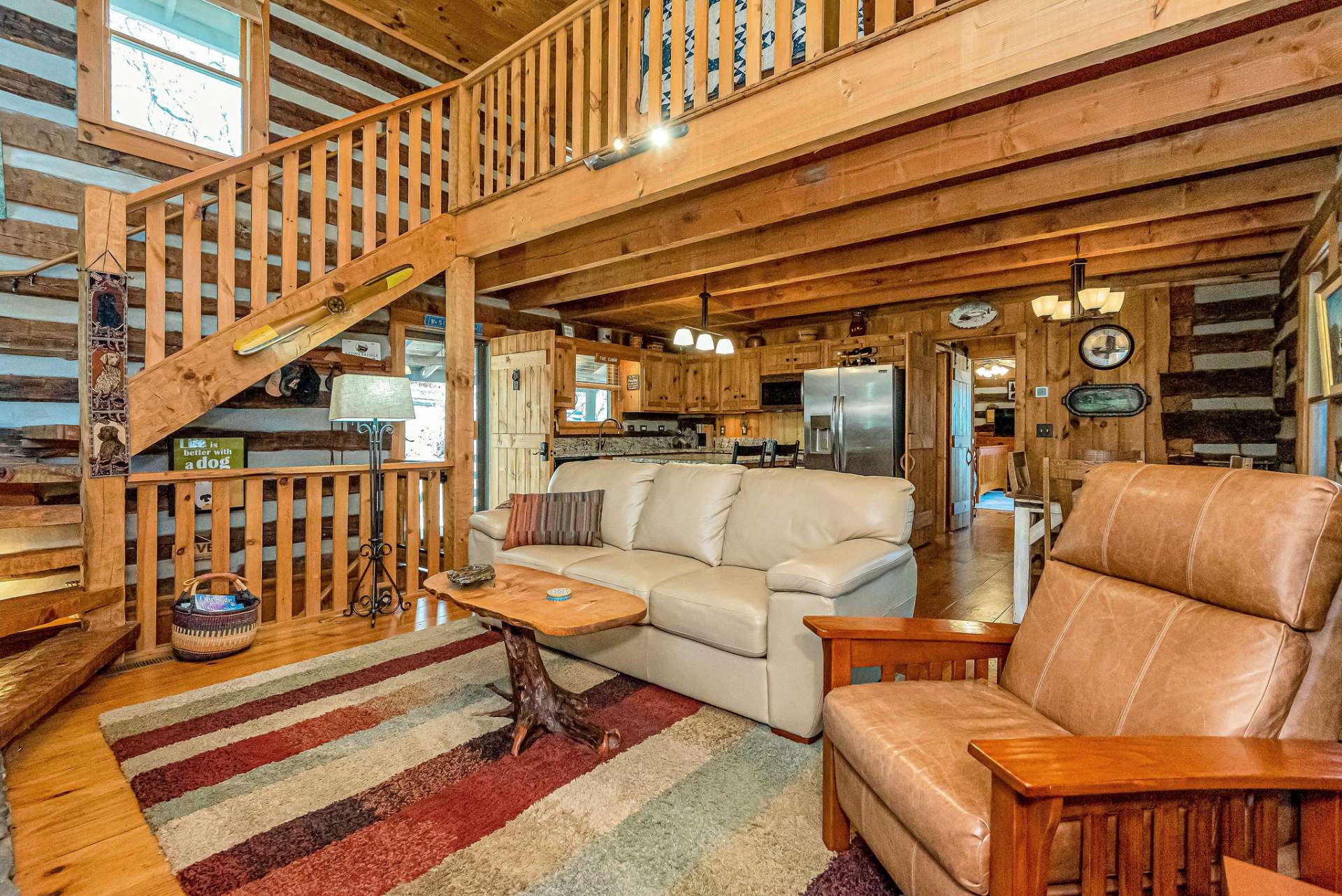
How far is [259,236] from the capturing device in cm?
334

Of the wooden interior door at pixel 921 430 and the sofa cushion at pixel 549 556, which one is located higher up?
the wooden interior door at pixel 921 430

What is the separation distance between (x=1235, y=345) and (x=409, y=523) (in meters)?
6.35

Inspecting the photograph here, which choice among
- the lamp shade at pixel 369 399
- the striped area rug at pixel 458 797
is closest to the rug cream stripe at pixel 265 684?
the striped area rug at pixel 458 797

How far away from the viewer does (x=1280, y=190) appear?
3.09m

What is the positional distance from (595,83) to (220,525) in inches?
118

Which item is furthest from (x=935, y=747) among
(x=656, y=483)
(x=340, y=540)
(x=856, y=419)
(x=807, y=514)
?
(x=856, y=419)

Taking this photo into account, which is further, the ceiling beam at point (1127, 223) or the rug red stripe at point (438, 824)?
the ceiling beam at point (1127, 223)

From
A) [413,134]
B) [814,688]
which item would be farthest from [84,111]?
[814,688]

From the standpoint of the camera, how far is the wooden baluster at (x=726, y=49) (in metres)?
2.63

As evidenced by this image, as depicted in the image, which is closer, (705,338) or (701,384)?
(705,338)

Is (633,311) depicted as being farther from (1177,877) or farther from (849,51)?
(1177,877)

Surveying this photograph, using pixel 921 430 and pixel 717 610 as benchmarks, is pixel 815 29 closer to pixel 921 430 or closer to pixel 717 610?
pixel 717 610

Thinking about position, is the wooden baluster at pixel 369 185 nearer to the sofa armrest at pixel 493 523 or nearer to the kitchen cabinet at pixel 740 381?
the sofa armrest at pixel 493 523

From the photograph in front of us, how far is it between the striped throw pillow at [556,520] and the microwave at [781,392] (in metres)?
4.31
